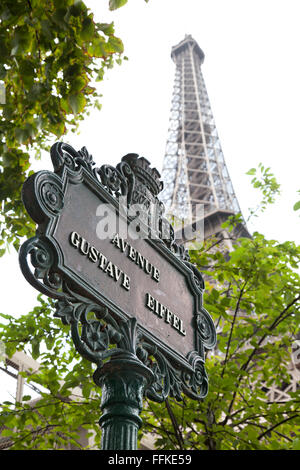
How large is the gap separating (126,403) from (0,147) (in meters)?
3.58

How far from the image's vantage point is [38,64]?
13.8ft

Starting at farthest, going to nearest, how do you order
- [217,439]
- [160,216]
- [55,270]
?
[217,439] < [160,216] < [55,270]

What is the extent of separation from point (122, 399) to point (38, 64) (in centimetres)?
300

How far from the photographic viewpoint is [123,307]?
2.62 metres

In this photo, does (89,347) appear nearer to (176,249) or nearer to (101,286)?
(101,286)

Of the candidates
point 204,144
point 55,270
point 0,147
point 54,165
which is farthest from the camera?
point 204,144

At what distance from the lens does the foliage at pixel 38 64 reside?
343 centimetres

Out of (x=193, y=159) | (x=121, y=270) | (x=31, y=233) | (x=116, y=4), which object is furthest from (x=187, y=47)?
(x=121, y=270)

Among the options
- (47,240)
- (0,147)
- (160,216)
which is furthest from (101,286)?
(0,147)

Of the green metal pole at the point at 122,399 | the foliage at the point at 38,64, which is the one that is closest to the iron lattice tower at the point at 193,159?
the foliage at the point at 38,64

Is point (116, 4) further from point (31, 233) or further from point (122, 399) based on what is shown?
point (31, 233)

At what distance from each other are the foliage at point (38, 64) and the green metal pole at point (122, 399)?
6.28 ft

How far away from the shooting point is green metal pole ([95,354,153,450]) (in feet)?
7.34

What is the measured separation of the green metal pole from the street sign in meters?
0.05
